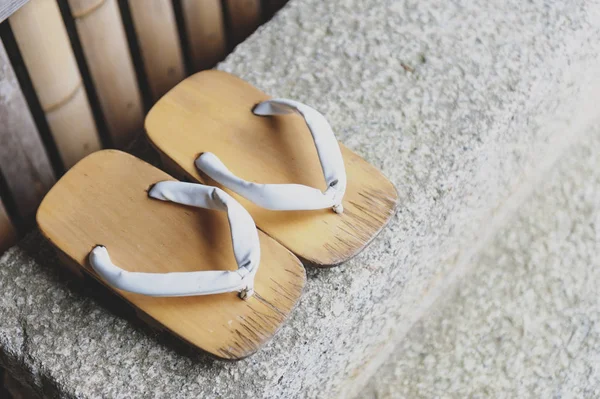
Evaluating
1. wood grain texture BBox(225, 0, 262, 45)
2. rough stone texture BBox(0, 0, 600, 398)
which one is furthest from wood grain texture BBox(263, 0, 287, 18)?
rough stone texture BBox(0, 0, 600, 398)

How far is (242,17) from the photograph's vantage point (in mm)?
1075

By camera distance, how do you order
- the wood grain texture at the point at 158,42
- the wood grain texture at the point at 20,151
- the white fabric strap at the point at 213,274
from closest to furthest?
the white fabric strap at the point at 213,274 → the wood grain texture at the point at 20,151 → the wood grain texture at the point at 158,42

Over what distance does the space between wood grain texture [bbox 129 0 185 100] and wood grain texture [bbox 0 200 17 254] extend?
0.89ft

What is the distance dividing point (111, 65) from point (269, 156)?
25 cm

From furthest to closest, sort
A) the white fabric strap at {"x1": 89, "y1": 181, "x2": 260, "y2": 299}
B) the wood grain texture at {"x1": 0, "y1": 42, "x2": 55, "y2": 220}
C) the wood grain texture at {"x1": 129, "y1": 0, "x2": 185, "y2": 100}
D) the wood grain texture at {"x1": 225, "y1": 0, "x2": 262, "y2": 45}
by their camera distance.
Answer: the wood grain texture at {"x1": 225, "y1": 0, "x2": 262, "y2": 45} < the wood grain texture at {"x1": 129, "y1": 0, "x2": 185, "y2": 100} < the wood grain texture at {"x1": 0, "y1": 42, "x2": 55, "y2": 220} < the white fabric strap at {"x1": 89, "y1": 181, "x2": 260, "y2": 299}

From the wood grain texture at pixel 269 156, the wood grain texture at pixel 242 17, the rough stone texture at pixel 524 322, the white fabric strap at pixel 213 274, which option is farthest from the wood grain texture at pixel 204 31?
the rough stone texture at pixel 524 322

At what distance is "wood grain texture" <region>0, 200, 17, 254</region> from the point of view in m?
0.85

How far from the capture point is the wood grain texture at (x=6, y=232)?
85cm

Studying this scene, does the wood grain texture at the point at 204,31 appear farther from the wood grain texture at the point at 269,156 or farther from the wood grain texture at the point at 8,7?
the wood grain texture at the point at 8,7

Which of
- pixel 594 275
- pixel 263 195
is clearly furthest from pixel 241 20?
pixel 594 275

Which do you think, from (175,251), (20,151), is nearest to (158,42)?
(20,151)

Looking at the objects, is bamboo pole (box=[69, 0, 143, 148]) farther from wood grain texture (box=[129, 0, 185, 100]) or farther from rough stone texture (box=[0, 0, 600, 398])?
rough stone texture (box=[0, 0, 600, 398])

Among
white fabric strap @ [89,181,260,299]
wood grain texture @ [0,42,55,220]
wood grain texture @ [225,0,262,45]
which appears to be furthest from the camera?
wood grain texture @ [225,0,262,45]

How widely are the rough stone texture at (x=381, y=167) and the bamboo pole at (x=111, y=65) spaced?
14 centimetres
